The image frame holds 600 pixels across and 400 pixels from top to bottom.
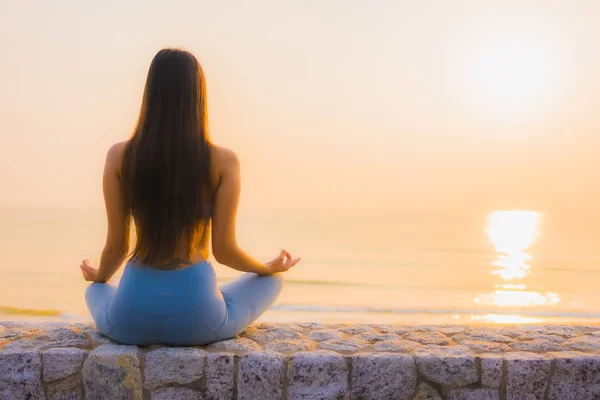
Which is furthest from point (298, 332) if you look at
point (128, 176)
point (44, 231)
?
point (44, 231)

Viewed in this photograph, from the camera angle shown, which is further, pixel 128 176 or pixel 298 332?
pixel 298 332

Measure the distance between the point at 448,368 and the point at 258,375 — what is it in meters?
0.92

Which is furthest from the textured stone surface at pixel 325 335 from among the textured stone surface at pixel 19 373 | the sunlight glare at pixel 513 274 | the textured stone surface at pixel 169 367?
the sunlight glare at pixel 513 274

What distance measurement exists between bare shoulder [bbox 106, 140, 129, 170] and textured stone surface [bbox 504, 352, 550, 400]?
2.09 metres

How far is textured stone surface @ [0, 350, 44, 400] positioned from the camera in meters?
2.96

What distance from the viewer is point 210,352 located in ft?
9.73

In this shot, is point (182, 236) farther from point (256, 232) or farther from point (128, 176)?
point (256, 232)

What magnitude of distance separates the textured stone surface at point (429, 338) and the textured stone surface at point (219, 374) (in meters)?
1.09

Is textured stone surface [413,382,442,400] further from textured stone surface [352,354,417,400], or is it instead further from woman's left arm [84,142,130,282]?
woman's left arm [84,142,130,282]

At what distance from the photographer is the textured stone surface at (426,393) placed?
3023 mm

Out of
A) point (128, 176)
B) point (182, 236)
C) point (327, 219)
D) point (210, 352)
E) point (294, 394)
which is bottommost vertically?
point (294, 394)

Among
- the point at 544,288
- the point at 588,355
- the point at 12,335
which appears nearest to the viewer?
the point at 588,355

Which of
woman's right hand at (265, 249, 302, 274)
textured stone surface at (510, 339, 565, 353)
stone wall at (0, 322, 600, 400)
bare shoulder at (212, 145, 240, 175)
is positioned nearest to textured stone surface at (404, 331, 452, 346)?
stone wall at (0, 322, 600, 400)

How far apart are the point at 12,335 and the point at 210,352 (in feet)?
3.96
